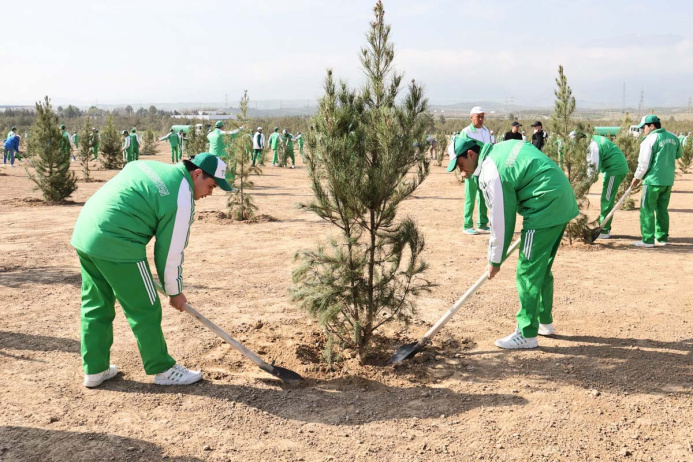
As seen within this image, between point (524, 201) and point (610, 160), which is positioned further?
point (610, 160)

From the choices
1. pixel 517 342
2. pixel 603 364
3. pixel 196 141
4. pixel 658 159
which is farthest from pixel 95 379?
pixel 196 141

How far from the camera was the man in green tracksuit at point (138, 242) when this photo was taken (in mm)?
3588

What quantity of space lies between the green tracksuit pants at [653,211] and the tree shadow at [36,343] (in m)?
7.73

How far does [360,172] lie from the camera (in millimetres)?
3947

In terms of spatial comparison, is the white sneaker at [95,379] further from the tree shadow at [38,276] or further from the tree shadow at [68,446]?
the tree shadow at [38,276]

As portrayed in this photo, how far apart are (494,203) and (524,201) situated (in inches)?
13.8

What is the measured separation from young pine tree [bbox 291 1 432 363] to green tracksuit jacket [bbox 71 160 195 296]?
94 cm

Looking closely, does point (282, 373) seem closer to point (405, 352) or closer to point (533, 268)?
point (405, 352)

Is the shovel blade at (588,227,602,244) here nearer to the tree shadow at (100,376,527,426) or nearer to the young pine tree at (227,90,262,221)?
the tree shadow at (100,376,527,426)

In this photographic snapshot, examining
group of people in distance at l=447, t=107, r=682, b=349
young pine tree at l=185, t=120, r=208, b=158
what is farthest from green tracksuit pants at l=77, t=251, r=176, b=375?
young pine tree at l=185, t=120, r=208, b=158

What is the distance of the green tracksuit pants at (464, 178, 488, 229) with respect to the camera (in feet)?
29.9

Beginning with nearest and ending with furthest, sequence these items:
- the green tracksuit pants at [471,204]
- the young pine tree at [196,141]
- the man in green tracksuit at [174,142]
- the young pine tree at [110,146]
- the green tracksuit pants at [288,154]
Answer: the green tracksuit pants at [471,204] → the man in green tracksuit at [174,142] → the young pine tree at [110,146] → the young pine tree at [196,141] → the green tracksuit pants at [288,154]

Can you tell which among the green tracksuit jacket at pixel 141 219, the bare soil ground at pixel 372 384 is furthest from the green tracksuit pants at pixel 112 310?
the bare soil ground at pixel 372 384

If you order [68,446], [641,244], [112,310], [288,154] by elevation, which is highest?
[288,154]
